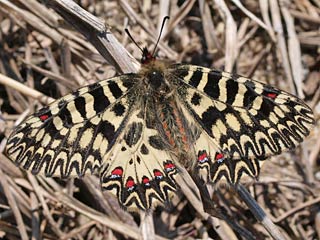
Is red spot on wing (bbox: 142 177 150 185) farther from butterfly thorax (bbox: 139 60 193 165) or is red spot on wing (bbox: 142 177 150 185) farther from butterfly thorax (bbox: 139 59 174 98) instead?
butterfly thorax (bbox: 139 59 174 98)

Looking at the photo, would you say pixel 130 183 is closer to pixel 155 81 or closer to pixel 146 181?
pixel 146 181

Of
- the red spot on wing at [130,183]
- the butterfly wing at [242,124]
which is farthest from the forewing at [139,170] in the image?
the butterfly wing at [242,124]

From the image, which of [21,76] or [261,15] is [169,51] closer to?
[261,15]

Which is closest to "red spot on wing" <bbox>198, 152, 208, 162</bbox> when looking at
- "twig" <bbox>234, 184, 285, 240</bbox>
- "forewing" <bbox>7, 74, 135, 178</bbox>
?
"twig" <bbox>234, 184, 285, 240</bbox>

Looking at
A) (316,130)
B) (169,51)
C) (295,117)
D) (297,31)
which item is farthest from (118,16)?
(295,117)

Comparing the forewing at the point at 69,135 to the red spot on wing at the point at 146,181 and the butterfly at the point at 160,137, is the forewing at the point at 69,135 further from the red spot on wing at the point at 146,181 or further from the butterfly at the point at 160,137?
the red spot on wing at the point at 146,181

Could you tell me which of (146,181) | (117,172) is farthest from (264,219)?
(117,172)
